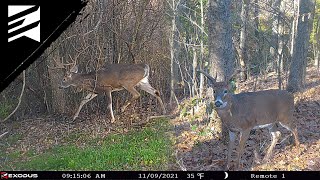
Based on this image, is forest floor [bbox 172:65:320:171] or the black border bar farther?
forest floor [bbox 172:65:320:171]

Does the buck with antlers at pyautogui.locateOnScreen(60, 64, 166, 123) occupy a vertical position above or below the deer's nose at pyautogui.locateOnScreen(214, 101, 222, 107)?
below

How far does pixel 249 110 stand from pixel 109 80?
403cm

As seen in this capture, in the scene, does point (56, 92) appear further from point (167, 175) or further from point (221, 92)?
point (167, 175)

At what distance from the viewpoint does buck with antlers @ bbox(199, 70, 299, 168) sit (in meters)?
6.36

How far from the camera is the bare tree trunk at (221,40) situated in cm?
757

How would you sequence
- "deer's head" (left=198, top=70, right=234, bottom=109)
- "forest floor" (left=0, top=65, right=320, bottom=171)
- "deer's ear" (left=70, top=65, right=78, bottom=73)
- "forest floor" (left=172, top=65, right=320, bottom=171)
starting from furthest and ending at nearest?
"deer's ear" (left=70, top=65, right=78, bottom=73) < "forest floor" (left=0, top=65, right=320, bottom=171) < "forest floor" (left=172, top=65, right=320, bottom=171) < "deer's head" (left=198, top=70, right=234, bottom=109)

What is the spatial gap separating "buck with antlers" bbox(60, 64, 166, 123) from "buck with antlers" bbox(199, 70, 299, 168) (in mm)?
3562

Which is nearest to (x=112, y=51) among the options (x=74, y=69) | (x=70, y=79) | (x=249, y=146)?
(x=74, y=69)

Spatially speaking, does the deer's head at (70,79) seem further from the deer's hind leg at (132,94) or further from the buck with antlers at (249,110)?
the buck with antlers at (249,110)

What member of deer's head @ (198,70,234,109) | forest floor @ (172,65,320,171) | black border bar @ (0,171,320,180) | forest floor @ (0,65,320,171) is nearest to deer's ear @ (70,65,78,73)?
forest floor @ (0,65,320,171)

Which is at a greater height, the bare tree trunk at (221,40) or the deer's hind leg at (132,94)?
the bare tree trunk at (221,40)

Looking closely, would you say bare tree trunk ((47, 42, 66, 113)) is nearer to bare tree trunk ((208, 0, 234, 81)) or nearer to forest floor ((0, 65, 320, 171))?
forest floor ((0, 65, 320, 171))

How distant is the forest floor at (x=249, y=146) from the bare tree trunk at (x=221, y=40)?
93 centimetres

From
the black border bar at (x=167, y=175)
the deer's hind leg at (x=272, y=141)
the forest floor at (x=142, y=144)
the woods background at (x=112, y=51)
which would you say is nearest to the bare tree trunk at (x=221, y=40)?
the forest floor at (x=142, y=144)
